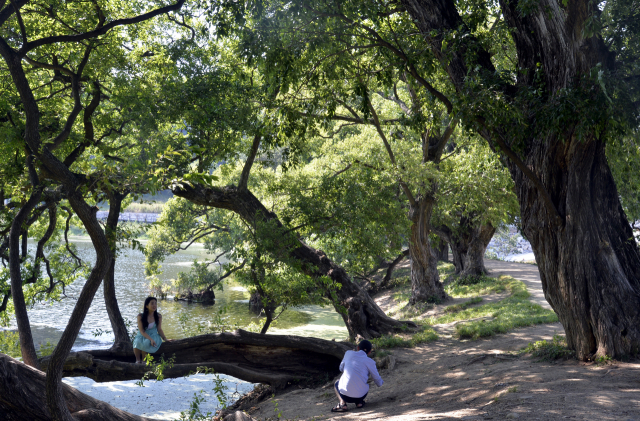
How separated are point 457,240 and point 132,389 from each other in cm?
1565

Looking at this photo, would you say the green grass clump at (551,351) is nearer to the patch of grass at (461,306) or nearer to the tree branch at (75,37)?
the patch of grass at (461,306)

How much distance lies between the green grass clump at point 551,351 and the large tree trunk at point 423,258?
7.81 meters

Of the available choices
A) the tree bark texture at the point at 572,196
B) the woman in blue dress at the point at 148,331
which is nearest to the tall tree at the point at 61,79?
the woman in blue dress at the point at 148,331

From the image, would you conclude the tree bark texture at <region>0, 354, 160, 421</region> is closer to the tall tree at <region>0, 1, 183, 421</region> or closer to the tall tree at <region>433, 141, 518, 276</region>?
the tall tree at <region>0, 1, 183, 421</region>

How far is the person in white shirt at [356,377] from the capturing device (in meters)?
6.42

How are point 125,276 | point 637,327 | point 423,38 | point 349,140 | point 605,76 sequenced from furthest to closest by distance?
1. point 125,276
2. point 349,140
3. point 423,38
4. point 637,327
5. point 605,76

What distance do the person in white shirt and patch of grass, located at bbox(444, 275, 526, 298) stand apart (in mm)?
13191

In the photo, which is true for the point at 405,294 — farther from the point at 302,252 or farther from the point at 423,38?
the point at 423,38

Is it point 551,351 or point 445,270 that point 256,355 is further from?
point 445,270

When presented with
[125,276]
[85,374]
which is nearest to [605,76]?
[85,374]

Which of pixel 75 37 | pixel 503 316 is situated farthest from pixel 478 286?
pixel 75 37

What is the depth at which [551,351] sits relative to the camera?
746 cm

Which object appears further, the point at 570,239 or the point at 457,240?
the point at 457,240

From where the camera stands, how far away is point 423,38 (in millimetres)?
7965
